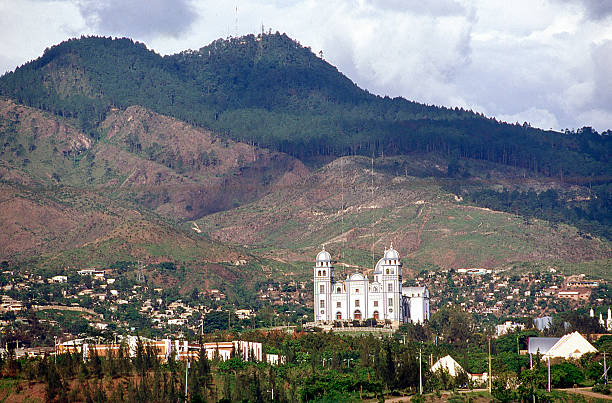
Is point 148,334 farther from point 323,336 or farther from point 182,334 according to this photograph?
point 323,336

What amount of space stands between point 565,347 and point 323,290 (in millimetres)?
41952

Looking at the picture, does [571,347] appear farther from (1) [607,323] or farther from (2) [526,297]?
(2) [526,297]

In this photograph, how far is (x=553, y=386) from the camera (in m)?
114

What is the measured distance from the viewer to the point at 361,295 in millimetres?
165750

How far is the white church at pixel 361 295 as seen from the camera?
165250 millimetres

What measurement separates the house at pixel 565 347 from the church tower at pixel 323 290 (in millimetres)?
35492

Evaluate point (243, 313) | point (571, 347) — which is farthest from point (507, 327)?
point (243, 313)

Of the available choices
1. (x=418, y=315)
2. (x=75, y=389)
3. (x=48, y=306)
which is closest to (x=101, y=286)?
(x=48, y=306)

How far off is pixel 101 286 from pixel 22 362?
2878 inches

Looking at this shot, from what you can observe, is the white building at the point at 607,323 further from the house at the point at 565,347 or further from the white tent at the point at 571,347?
the white tent at the point at 571,347

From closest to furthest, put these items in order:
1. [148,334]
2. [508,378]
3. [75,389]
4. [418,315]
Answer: [75,389], [508,378], [148,334], [418,315]

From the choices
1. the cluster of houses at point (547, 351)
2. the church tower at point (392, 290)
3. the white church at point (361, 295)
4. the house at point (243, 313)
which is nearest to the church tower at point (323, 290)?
the white church at point (361, 295)

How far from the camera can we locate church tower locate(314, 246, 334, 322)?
543ft

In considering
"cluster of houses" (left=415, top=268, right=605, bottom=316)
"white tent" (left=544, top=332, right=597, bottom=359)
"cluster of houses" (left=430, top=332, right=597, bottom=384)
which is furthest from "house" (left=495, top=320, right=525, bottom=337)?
"white tent" (left=544, top=332, right=597, bottom=359)
